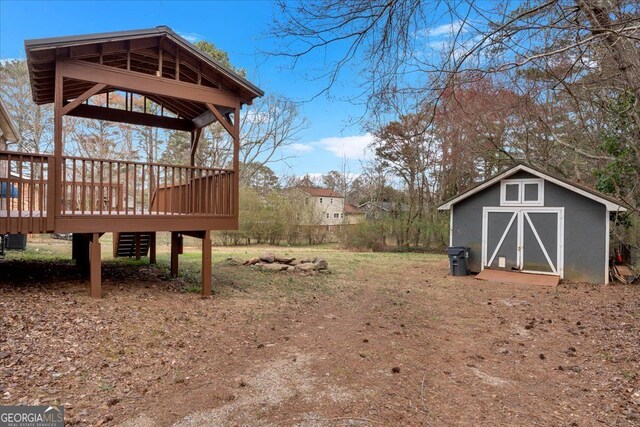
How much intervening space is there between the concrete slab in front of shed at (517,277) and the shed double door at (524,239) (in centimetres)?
20

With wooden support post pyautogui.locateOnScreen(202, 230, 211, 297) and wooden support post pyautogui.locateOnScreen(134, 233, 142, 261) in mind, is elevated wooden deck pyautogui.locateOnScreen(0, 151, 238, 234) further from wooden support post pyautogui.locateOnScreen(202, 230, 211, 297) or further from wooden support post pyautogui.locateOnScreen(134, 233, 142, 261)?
wooden support post pyautogui.locateOnScreen(134, 233, 142, 261)

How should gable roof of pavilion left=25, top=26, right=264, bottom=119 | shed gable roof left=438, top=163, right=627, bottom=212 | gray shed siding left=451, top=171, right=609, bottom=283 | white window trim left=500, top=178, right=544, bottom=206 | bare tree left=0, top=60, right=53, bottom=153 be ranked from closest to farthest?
1. gable roof of pavilion left=25, top=26, right=264, bottom=119
2. shed gable roof left=438, top=163, right=627, bottom=212
3. gray shed siding left=451, top=171, right=609, bottom=283
4. white window trim left=500, top=178, right=544, bottom=206
5. bare tree left=0, top=60, right=53, bottom=153

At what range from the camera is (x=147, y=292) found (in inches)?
251

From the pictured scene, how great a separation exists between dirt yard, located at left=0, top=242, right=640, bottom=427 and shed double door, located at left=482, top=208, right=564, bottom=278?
10.1ft

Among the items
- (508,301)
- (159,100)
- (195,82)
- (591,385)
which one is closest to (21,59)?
(159,100)

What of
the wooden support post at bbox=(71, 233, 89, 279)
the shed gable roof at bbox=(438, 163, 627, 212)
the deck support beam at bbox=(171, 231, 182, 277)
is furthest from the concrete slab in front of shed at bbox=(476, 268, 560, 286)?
the wooden support post at bbox=(71, 233, 89, 279)

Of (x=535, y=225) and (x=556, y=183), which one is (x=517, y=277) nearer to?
(x=535, y=225)

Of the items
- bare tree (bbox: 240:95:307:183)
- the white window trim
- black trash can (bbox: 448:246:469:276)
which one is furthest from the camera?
bare tree (bbox: 240:95:307:183)

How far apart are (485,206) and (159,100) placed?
9528 millimetres

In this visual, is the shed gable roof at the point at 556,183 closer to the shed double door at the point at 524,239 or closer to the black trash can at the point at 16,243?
the shed double door at the point at 524,239

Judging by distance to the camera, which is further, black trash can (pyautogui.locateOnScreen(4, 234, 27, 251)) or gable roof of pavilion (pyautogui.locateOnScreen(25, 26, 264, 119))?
black trash can (pyautogui.locateOnScreen(4, 234, 27, 251))

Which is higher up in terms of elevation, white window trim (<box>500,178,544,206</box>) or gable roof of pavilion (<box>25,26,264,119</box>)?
gable roof of pavilion (<box>25,26,264,119</box>)

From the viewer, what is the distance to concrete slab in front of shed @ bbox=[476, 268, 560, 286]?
9969 mm

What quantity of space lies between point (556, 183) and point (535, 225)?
50.1 inches
